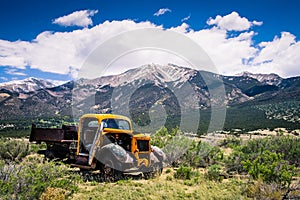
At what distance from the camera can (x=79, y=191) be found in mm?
8578

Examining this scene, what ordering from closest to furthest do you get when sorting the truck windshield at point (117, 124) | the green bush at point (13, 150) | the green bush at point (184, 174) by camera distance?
the truck windshield at point (117, 124) → the green bush at point (184, 174) → the green bush at point (13, 150)

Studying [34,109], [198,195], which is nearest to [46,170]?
[198,195]

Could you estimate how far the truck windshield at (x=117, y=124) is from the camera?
11.3 meters

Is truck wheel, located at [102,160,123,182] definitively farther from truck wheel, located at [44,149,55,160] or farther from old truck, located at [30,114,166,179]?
truck wheel, located at [44,149,55,160]

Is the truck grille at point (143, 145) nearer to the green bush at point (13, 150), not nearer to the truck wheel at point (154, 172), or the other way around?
the truck wheel at point (154, 172)

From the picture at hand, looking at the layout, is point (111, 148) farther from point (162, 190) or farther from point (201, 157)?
point (201, 157)

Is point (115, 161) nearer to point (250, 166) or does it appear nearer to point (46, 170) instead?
point (46, 170)

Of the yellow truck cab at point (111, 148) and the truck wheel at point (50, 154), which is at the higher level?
the yellow truck cab at point (111, 148)

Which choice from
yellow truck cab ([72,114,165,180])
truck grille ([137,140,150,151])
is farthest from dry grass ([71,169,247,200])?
truck grille ([137,140,150,151])

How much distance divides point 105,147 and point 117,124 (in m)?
A: 2.09

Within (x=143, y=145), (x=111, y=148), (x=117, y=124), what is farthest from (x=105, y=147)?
(x=117, y=124)

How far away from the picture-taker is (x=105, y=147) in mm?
10047

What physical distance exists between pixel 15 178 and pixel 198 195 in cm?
536

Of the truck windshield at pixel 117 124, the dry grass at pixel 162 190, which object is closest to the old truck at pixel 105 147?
the truck windshield at pixel 117 124
